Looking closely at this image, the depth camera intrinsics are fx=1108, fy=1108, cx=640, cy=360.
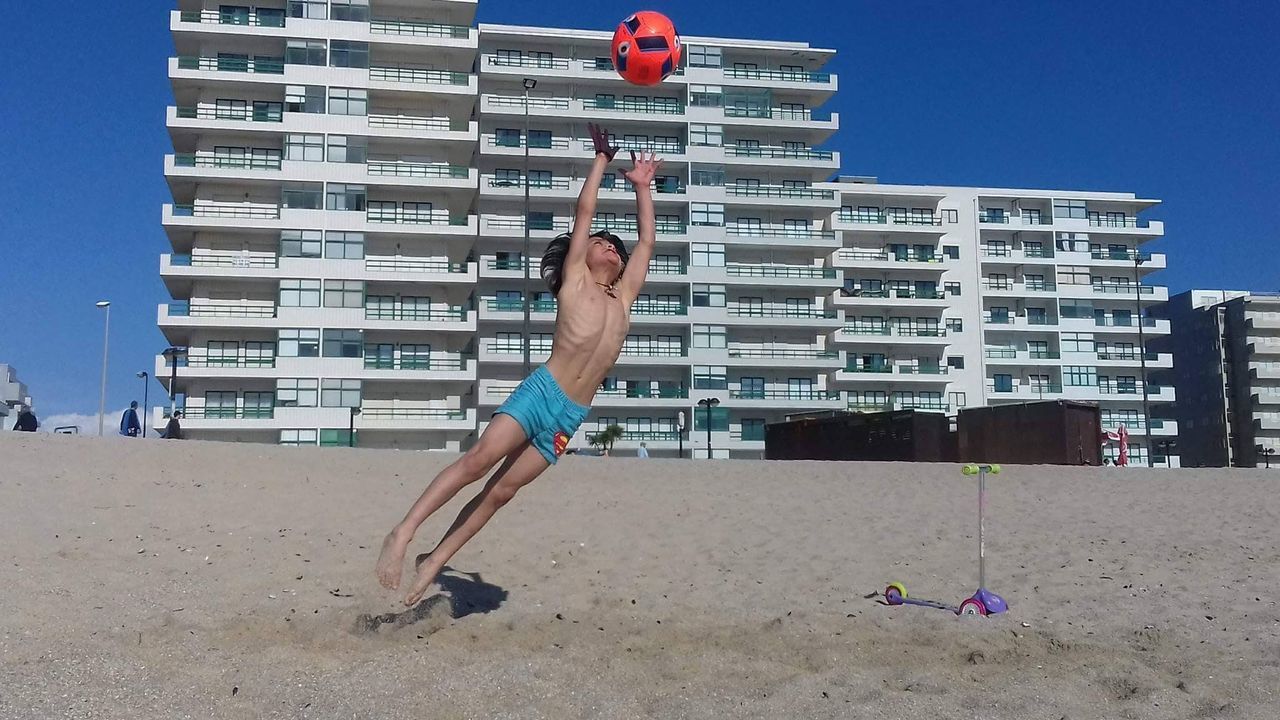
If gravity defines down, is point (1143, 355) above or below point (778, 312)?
below

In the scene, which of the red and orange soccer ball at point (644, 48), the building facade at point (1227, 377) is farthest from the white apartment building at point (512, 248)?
the red and orange soccer ball at point (644, 48)

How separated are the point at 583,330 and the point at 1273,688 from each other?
463 cm

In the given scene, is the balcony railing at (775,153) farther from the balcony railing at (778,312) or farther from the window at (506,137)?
the window at (506,137)

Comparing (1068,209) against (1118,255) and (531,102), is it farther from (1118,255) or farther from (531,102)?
(531,102)

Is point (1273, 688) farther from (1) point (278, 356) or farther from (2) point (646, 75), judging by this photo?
→ (1) point (278, 356)

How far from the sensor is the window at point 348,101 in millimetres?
57312

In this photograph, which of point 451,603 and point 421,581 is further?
point 451,603

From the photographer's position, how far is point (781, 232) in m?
66.4

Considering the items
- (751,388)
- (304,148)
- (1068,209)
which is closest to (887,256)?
(1068,209)

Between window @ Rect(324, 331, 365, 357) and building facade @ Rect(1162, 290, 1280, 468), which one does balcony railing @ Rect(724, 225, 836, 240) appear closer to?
window @ Rect(324, 331, 365, 357)

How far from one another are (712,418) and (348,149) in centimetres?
2430

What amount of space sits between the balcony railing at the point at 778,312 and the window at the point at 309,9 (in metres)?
27.4

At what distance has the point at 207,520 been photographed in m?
10.8

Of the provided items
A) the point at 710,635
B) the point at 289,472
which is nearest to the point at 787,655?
the point at 710,635
